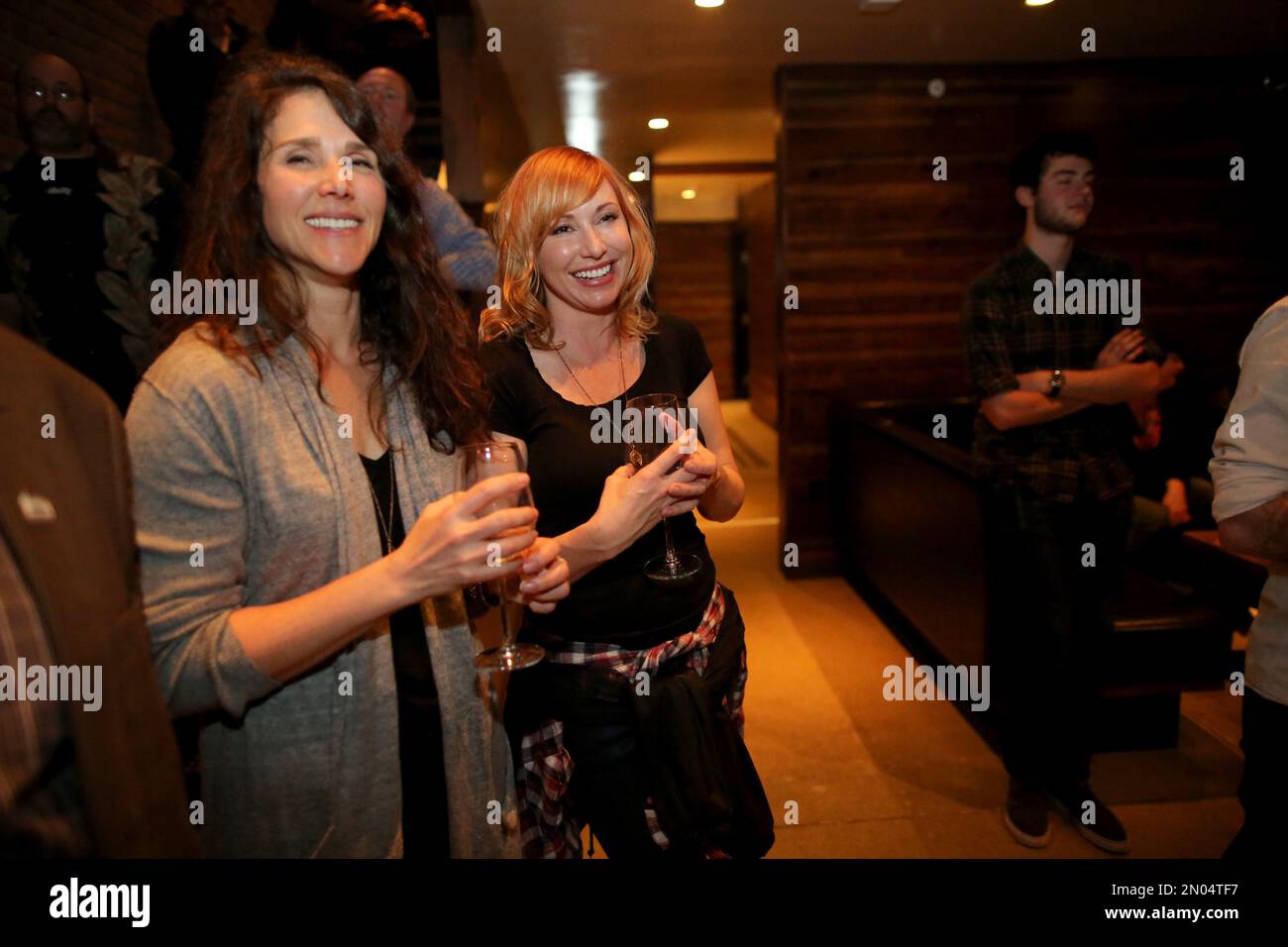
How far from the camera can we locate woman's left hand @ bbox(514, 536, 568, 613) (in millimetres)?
985

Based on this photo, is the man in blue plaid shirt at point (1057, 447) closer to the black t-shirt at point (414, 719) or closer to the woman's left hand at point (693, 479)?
the woman's left hand at point (693, 479)

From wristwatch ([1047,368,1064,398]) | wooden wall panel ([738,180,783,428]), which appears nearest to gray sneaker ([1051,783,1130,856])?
wristwatch ([1047,368,1064,398])

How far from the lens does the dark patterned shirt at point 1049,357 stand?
2068mm

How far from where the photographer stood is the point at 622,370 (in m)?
1.35

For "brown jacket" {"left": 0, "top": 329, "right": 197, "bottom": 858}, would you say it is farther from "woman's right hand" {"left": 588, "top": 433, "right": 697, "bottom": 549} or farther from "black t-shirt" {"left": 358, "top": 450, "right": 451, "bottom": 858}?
"woman's right hand" {"left": 588, "top": 433, "right": 697, "bottom": 549}

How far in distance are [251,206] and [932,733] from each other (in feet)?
9.05

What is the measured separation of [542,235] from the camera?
1.27 meters

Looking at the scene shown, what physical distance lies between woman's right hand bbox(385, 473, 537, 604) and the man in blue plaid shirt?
1700 millimetres

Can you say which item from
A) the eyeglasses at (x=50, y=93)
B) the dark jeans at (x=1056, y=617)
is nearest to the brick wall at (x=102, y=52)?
the eyeglasses at (x=50, y=93)

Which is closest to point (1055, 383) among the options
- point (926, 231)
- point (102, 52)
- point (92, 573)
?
point (92, 573)

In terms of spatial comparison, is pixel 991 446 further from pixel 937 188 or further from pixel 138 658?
pixel 937 188

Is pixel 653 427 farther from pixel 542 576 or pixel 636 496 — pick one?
pixel 542 576

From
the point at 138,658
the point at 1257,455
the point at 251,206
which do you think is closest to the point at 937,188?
the point at 1257,455
